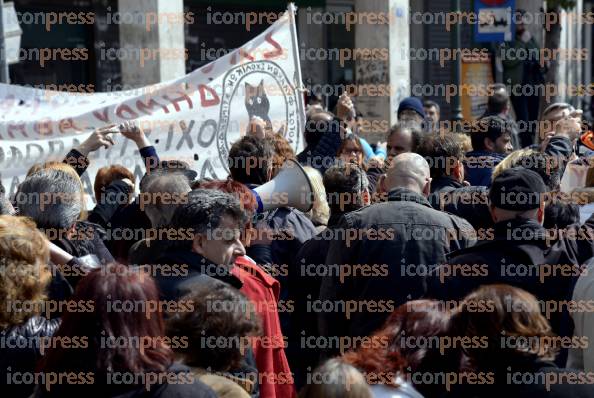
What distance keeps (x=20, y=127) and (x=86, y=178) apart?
0.58 metres

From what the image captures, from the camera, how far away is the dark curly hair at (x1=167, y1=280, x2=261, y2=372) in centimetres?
334

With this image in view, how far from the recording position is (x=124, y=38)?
1217 centimetres

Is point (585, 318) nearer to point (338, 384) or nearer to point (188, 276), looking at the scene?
point (188, 276)

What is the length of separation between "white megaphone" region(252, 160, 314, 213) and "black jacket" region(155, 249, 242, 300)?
120 centimetres

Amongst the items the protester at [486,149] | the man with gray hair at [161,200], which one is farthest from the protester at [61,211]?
the protester at [486,149]

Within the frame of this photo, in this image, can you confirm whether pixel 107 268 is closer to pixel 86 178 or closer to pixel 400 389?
pixel 400 389

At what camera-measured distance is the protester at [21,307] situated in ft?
11.7

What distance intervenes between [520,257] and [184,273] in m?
1.39

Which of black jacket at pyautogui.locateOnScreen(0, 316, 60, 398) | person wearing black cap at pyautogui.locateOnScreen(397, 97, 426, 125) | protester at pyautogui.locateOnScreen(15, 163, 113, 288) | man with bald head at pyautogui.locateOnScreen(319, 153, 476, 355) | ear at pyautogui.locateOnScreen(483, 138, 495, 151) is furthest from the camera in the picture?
person wearing black cap at pyautogui.locateOnScreen(397, 97, 426, 125)

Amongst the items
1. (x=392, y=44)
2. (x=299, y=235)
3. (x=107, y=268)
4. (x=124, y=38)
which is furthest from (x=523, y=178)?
(x=392, y=44)

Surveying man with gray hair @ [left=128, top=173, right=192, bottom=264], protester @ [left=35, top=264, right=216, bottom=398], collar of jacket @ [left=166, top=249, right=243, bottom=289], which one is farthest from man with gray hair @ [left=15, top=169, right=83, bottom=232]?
protester @ [left=35, top=264, right=216, bottom=398]

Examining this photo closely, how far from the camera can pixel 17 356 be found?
140 inches

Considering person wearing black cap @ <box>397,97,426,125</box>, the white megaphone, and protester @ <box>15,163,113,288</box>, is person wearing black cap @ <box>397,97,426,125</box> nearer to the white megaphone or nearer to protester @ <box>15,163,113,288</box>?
the white megaphone

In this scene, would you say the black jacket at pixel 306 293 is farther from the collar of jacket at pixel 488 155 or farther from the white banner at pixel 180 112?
the white banner at pixel 180 112
